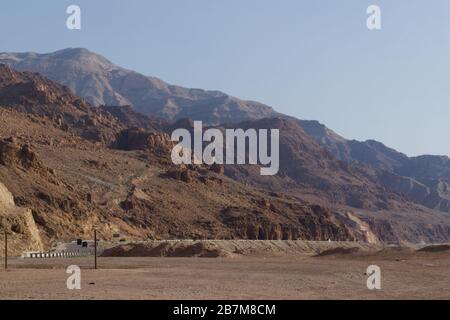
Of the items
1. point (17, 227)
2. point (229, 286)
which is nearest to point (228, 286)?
point (229, 286)

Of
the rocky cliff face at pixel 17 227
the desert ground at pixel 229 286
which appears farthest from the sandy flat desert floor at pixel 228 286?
the rocky cliff face at pixel 17 227

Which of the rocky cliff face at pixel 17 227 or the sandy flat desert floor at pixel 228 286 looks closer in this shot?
the sandy flat desert floor at pixel 228 286

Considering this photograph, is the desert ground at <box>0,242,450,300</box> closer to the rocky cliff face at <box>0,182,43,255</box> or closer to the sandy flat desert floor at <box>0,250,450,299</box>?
the sandy flat desert floor at <box>0,250,450,299</box>

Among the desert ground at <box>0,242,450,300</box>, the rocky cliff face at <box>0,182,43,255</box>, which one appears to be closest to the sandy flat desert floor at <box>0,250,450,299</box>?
the desert ground at <box>0,242,450,300</box>

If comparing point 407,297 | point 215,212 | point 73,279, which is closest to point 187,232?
point 215,212

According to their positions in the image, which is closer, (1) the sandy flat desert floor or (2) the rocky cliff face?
(1) the sandy flat desert floor

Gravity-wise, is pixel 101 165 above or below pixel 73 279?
above

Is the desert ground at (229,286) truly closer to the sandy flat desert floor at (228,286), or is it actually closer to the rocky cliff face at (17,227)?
the sandy flat desert floor at (228,286)

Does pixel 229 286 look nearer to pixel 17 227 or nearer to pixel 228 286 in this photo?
pixel 228 286

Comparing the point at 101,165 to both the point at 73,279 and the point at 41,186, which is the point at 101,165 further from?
the point at 73,279

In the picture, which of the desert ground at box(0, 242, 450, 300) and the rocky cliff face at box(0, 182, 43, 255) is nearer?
the desert ground at box(0, 242, 450, 300)
